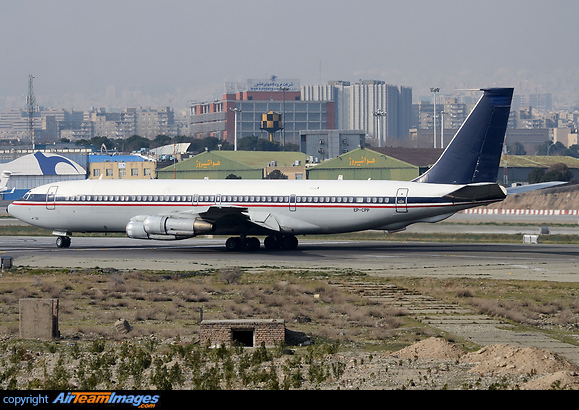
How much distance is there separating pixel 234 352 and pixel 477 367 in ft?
20.8

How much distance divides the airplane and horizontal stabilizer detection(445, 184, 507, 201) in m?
0.06

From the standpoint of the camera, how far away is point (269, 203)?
154ft

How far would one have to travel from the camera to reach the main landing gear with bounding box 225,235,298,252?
4866cm

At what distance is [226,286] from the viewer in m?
33.5

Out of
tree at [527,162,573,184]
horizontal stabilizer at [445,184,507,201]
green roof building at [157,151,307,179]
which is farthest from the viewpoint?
green roof building at [157,151,307,179]

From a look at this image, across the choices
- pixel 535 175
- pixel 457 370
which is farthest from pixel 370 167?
pixel 457 370

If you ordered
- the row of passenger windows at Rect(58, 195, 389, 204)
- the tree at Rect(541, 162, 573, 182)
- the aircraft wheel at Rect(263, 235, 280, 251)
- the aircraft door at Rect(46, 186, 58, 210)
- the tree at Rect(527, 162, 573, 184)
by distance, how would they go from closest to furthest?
the row of passenger windows at Rect(58, 195, 389, 204) → the aircraft wheel at Rect(263, 235, 280, 251) → the aircraft door at Rect(46, 186, 58, 210) → the tree at Rect(541, 162, 573, 182) → the tree at Rect(527, 162, 573, 184)

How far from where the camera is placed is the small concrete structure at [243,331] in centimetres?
2139

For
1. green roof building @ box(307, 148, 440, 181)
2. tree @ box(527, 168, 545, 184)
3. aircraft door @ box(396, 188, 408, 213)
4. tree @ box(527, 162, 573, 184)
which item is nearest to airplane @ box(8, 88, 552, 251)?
aircraft door @ box(396, 188, 408, 213)

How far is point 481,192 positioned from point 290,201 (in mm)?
11502

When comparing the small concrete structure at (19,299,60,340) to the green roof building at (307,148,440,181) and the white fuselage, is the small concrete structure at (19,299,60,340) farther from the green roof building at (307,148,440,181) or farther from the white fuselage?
the green roof building at (307,148,440,181)

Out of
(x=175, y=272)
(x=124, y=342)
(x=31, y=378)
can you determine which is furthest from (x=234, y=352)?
(x=175, y=272)

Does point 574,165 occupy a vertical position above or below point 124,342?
above
